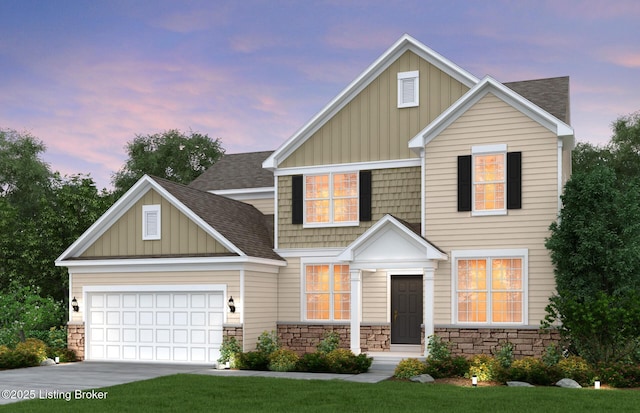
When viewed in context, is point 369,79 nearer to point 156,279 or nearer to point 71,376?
point 156,279

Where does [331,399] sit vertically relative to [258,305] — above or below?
below

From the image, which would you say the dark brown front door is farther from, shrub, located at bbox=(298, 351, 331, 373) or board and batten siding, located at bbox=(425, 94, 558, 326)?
shrub, located at bbox=(298, 351, 331, 373)

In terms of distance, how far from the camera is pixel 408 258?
68.5 feet

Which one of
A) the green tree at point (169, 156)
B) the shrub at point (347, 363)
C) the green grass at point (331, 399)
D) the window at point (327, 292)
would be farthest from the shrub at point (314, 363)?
the green tree at point (169, 156)

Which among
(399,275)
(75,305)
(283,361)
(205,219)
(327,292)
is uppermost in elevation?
(205,219)

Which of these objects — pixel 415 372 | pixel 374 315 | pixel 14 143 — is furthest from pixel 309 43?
pixel 14 143

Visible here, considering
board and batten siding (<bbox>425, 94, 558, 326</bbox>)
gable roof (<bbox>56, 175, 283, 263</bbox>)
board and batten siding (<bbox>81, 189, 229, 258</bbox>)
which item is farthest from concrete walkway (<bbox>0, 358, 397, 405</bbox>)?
board and batten siding (<bbox>425, 94, 558, 326</bbox>)

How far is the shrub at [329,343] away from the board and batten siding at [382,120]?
532 cm

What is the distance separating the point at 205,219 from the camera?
22.3m

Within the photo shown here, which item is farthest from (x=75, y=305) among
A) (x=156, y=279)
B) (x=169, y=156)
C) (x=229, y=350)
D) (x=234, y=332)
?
(x=169, y=156)

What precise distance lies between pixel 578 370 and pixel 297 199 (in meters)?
10.2

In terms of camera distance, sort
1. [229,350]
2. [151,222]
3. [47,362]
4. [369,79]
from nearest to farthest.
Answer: [229,350] < [47,362] < [151,222] < [369,79]

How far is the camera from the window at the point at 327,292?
2291 centimetres

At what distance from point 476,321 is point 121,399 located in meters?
10.1
